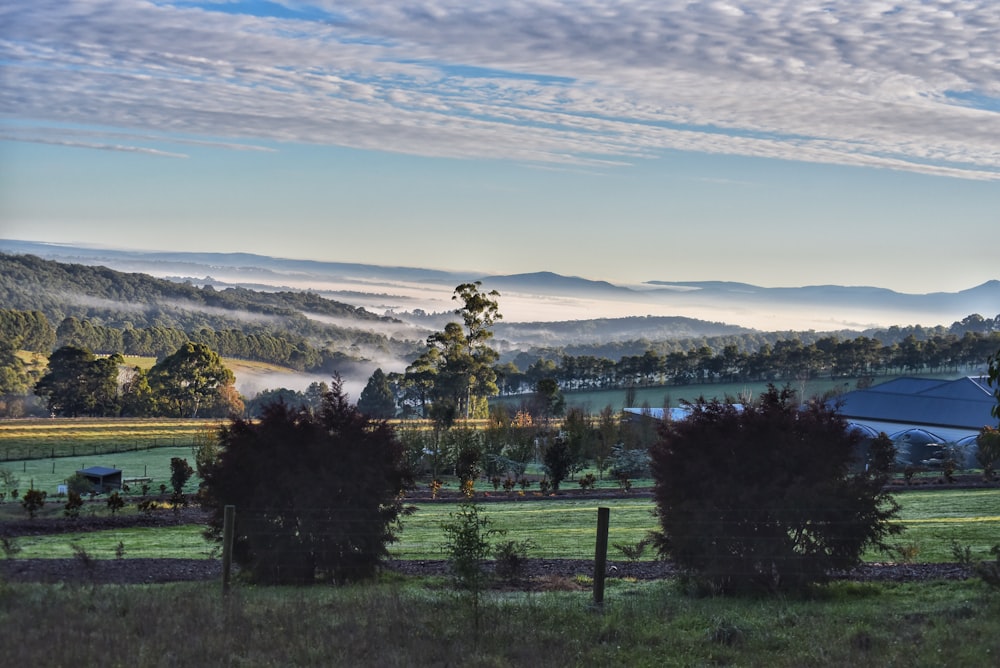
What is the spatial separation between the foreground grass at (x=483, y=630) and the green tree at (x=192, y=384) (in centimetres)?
7256

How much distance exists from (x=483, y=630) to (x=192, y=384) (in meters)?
78.1

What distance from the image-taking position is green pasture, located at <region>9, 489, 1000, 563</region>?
60.0 ft

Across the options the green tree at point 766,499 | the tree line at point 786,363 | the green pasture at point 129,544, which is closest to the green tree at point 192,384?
the tree line at point 786,363

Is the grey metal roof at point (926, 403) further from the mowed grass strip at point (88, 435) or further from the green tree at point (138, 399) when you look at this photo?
the green tree at point (138, 399)

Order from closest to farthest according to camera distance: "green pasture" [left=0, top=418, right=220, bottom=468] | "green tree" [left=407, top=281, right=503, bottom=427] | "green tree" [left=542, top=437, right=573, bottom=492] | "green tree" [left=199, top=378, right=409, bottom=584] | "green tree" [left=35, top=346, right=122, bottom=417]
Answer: "green tree" [left=199, top=378, right=409, bottom=584] → "green tree" [left=542, top=437, right=573, bottom=492] → "green pasture" [left=0, top=418, right=220, bottom=468] → "green tree" [left=407, top=281, right=503, bottom=427] → "green tree" [left=35, top=346, right=122, bottom=417]

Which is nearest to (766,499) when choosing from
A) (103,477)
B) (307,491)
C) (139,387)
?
(307,491)

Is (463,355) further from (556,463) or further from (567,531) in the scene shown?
(567,531)

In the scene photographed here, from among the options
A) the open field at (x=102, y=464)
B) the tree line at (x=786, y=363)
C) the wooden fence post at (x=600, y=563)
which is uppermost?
the tree line at (x=786, y=363)

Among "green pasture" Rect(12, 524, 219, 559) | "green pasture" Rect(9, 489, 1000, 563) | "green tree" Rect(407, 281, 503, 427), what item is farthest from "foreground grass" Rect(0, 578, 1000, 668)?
"green tree" Rect(407, 281, 503, 427)

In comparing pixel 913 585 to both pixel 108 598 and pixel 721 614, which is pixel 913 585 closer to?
pixel 721 614

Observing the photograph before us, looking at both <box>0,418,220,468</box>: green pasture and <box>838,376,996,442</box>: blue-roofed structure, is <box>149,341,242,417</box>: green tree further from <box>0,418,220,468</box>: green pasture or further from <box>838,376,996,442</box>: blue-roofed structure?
<box>838,376,996,442</box>: blue-roofed structure

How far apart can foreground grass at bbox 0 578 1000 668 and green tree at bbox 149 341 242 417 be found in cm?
7256

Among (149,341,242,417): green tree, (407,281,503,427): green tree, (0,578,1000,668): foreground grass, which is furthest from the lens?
(149,341,242,417): green tree

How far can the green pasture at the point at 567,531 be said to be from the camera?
18.3 metres
